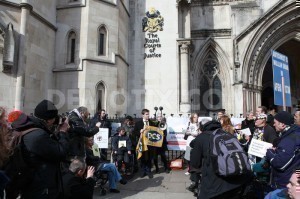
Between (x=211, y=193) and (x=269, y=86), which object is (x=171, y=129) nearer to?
(x=211, y=193)

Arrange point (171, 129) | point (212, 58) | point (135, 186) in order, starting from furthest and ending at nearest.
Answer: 1. point (212, 58)
2. point (171, 129)
3. point (135, 186)

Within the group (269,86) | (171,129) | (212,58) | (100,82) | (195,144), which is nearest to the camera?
(195,144)

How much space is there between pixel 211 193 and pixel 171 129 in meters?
6.09

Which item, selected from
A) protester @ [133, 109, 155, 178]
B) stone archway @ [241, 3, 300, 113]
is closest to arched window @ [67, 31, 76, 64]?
protester @ [133, 109, 155, 178]

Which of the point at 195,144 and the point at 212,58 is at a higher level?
the point at 212,58

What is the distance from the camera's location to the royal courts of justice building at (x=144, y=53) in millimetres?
9977

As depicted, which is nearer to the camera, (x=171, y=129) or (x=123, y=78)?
(x=171, y=129)

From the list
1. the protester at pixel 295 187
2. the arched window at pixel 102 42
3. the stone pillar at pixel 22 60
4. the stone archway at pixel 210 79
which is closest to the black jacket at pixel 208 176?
the protester at pixel 295 187

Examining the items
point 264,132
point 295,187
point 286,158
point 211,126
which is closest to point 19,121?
point 211,126

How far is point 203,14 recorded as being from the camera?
615 inches

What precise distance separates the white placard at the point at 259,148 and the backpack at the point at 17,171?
3784 mm

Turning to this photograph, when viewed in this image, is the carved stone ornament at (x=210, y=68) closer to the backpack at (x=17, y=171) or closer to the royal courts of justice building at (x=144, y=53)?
the royal courts of justice building at (x=144, y=53)

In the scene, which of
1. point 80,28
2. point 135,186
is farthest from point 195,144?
point 80,28

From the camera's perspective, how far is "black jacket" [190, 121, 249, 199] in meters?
3.17
